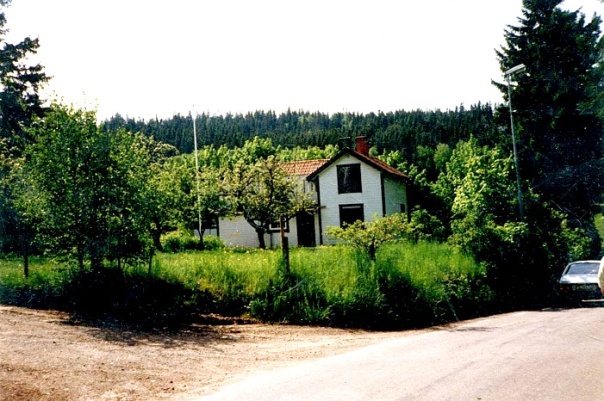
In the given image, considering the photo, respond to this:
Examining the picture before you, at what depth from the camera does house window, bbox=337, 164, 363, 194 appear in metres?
39.7

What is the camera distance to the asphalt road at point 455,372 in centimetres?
741

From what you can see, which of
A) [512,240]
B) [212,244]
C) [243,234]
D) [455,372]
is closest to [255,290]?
[455,372]

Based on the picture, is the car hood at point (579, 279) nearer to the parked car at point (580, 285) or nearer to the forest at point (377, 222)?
the parked car at point (580, 285)

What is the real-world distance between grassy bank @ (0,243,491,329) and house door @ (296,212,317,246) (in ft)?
76.4

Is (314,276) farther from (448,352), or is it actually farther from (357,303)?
(448,352)

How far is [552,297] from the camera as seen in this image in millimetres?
22172

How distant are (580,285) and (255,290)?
11511 mm

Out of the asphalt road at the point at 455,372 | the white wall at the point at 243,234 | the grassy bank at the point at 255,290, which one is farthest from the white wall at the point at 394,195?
the asphalt road at the point at 455,372

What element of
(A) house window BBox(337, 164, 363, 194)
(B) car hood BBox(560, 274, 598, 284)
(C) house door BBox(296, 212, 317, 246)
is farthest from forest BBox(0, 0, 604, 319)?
(C) house door BBox(296, 212, 317, 246)

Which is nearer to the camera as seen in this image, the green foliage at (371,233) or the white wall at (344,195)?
the green foliage at (371,233)

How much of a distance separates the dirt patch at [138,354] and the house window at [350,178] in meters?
25.7

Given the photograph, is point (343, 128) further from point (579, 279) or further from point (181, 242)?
point (579, 279)

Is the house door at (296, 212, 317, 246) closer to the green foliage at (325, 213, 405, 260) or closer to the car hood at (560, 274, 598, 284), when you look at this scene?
the car hood at (560, 274, 598, 284)

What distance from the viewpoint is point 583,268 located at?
2045 cm
